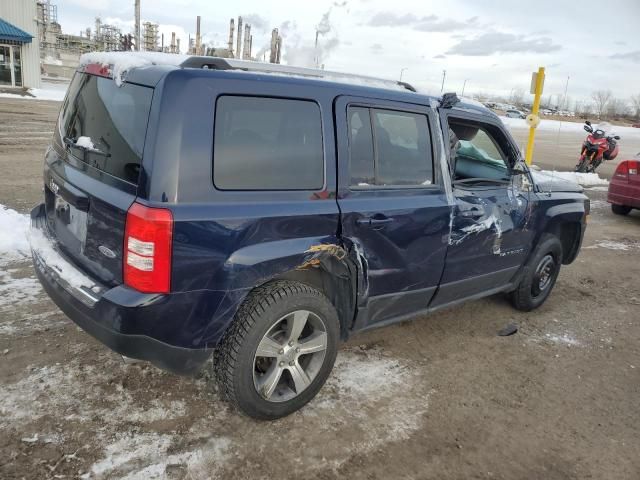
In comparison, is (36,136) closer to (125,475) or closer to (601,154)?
(125,475)

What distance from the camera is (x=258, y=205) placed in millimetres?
2635

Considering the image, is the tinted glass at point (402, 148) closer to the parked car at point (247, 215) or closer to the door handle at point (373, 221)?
the parked car at point (247, 215)

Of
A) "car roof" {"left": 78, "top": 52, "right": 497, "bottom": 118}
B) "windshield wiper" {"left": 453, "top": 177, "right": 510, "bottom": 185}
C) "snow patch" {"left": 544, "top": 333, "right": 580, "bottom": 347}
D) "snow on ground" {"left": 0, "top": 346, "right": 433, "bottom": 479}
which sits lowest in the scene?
"snow on ground" {"left": 0, "top": 346, "right": 433, "bottom": 479}

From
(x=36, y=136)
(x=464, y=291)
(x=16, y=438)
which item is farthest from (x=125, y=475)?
(x=36, y=136)

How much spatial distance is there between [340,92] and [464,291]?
6.29 feet

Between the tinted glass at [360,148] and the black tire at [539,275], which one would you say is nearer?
the tinted glass at [360,148]

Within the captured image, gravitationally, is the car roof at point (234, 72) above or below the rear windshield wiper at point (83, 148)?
above

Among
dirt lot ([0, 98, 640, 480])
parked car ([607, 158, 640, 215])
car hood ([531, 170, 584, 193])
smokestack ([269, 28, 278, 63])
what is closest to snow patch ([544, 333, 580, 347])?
dirt lot ([0, 98, 640, 480])

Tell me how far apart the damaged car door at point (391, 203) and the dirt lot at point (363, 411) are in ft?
1.89

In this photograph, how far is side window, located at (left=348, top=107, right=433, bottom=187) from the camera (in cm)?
310

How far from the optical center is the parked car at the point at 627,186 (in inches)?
364

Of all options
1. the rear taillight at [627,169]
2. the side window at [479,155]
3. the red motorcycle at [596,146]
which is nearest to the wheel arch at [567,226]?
the side window at [479,155]

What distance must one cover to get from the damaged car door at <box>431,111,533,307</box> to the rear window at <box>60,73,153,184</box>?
2087 millimetres

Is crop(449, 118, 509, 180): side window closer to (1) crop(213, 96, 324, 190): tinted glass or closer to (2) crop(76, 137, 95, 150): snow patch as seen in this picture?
(1) crop(213, 96, 324, 190): tinted glass
